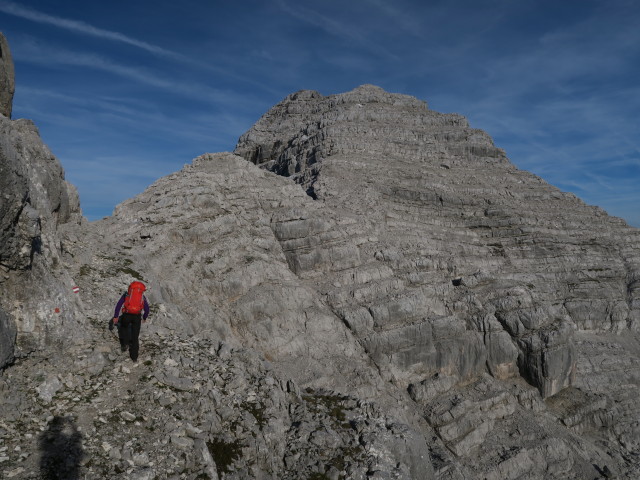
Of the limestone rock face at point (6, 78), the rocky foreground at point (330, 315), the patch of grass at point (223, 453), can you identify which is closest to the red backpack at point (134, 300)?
the rocky foreground at point (330, 315)

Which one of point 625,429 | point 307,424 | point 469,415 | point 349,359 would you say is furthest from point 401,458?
point 625,429

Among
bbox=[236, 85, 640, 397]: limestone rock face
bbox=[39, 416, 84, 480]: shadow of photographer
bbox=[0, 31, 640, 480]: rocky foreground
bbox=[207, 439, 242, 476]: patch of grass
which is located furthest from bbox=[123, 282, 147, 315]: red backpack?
bbox=[236, 85, 640, 397]: limestone rock face

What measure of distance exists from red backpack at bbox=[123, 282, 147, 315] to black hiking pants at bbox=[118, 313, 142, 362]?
0.20 meters

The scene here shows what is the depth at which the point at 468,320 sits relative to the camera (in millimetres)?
42625

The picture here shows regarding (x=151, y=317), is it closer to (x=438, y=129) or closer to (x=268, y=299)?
(x=268, y=299)

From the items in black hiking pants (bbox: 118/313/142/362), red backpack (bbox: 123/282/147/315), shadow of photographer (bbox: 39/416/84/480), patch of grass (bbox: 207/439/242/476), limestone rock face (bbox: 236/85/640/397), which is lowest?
patch of grass (bbox: 207/439/242/476)

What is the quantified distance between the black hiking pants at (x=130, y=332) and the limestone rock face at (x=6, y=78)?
1482 centimetres

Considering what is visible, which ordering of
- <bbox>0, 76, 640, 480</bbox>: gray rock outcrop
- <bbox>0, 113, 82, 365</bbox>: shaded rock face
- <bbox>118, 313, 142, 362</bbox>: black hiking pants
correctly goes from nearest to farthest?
<bbox>0, 113, 82, 365</bbox>: shaded rock face → <bbox>0, 76, 640, 480</bbox>: gray rock outcrop → <bbox>118, 313, 142, 362</bbox>: black hiking pants

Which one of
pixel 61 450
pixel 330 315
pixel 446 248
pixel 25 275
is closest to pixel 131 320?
pixel 25 275

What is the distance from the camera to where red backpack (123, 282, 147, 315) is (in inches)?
648

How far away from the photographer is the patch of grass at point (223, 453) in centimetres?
1391

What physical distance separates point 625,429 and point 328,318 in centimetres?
3219

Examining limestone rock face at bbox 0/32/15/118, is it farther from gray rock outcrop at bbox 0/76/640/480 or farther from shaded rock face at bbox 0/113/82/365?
shaded rock face at bbox 0/113/82/365

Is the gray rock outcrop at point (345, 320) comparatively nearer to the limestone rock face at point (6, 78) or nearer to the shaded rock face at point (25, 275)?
the shaded rock face at point (25, 275)
